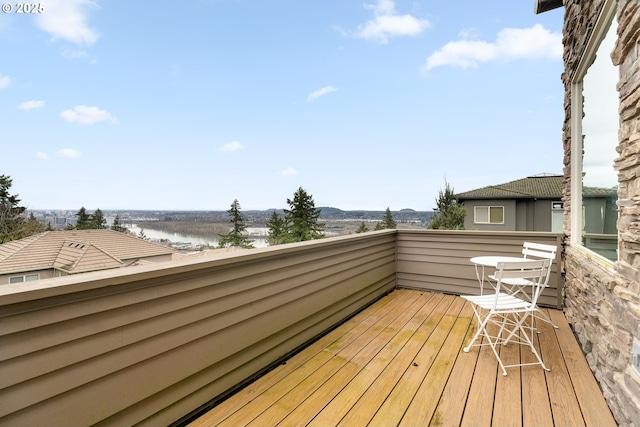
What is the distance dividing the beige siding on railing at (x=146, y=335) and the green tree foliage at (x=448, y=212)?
1450cm

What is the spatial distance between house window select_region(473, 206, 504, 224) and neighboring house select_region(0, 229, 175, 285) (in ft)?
47.5

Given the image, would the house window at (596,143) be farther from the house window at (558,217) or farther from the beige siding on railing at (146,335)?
the beige siding on railing at (146,335)

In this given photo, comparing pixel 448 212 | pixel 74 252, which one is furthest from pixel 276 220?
pixel 74 252

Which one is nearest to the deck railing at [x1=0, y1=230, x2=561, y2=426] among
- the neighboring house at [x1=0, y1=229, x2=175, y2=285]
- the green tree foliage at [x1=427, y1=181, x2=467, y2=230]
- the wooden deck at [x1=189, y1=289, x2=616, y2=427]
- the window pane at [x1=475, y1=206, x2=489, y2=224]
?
the wooden deck at [x1=189, y1=289, x2=616, y2=427]

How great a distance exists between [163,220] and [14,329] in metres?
13.8

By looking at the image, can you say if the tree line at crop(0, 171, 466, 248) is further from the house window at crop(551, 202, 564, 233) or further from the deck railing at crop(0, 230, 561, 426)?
the deck railing at crop(0, 230, 561, 426)

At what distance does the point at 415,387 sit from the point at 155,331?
1.77m

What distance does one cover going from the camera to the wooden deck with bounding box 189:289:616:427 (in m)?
1.93

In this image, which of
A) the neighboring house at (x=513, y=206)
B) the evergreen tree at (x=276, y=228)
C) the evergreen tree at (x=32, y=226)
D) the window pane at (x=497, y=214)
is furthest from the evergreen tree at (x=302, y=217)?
the window pane at (x=497, y=214)

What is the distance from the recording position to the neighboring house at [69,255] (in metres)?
6.89

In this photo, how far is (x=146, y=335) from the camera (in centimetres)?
171

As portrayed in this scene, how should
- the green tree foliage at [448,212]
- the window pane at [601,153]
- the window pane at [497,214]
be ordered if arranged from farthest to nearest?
the window pane at [497,214] → the green tree foliage at [448,212] → the window pane at [601,153]

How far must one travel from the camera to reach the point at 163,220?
13.9m

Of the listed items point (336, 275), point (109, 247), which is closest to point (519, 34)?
point (336, 275)
